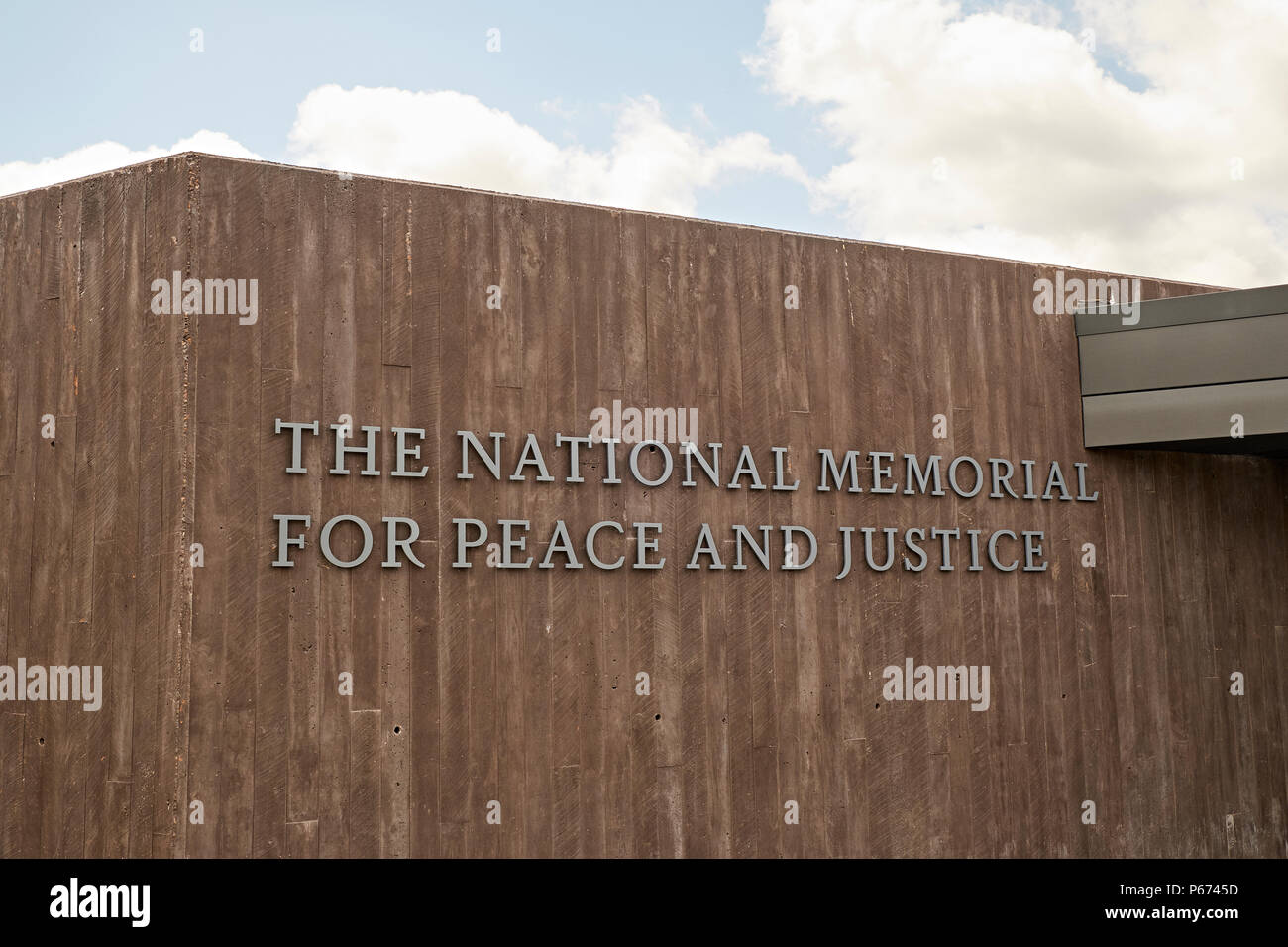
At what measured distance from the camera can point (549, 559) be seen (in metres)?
6.27

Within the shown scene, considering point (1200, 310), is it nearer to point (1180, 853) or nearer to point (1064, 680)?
point (1064, 680)

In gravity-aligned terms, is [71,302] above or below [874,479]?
above

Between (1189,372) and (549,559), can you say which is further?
(1189,372)

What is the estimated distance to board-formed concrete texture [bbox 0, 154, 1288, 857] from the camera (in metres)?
5.73

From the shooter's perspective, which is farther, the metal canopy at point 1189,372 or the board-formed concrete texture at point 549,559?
the metal canopy at point 1189,372

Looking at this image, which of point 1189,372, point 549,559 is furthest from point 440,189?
point 1189,372

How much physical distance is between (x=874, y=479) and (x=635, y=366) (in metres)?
1.52

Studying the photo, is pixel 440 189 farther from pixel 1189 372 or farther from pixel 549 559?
pixel 1189 372

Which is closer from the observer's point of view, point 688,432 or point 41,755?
point 41,755

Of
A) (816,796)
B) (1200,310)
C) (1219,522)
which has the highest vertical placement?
(1200,310)

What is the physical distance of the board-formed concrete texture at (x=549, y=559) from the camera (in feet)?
18.8

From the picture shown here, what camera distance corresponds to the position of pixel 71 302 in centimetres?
597

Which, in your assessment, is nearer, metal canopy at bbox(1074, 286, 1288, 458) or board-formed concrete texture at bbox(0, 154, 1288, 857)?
board-formed concrete texture at bbox(0, 154, 1288, 857)

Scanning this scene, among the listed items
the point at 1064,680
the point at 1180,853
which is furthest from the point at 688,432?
the point at 1180,853
